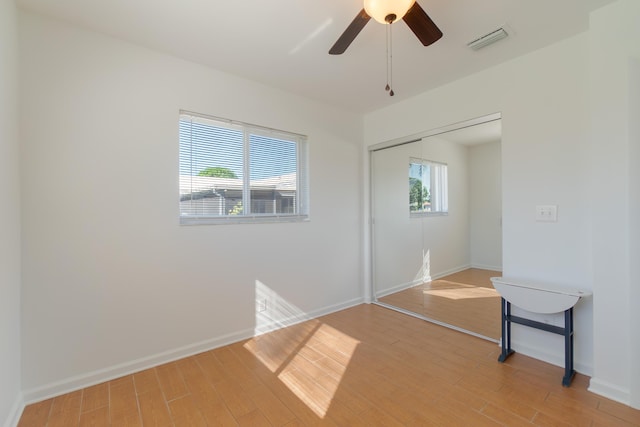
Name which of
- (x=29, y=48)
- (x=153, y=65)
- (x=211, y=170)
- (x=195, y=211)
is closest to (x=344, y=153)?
(x=211, y=170)

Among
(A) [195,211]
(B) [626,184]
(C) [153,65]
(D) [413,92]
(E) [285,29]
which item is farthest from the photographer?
(D) [413,92]

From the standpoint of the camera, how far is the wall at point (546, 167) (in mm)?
2115

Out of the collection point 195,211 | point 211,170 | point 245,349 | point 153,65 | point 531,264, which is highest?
point 153,65

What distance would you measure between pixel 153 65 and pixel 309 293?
2638mm

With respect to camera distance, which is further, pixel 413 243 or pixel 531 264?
pixel 413 243

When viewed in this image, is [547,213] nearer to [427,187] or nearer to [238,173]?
[427,187]

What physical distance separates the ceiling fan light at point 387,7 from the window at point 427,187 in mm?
2239

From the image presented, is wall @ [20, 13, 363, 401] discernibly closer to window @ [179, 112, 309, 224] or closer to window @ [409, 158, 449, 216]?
window @ [179, 112, 309, 224]

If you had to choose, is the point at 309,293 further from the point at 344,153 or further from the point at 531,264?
the point at 531,264

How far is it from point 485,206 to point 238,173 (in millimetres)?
2813

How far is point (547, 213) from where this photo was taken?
2277 millimetres

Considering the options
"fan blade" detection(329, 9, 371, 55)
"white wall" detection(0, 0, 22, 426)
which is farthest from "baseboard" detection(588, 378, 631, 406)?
"white wall" detection(0, 0, 22, 426)

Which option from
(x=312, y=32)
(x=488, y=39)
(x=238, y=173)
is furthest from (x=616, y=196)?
(x=238, y=173)

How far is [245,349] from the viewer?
2568 mm
